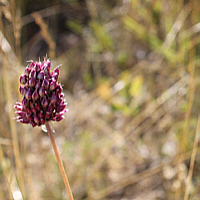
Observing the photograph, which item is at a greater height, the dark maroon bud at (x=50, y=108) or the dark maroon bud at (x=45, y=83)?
the dark maroon bud at (x=45, y=83)

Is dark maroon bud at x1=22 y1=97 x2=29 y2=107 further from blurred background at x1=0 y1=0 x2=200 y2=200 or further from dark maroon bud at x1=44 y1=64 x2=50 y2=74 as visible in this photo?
blurred background at x1=0 y1=0 x2=200 y2=200

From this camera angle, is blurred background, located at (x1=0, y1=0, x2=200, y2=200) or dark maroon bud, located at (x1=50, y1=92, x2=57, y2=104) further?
blurred background, located at (x1=0, y1=0, x2=200, y2=200)

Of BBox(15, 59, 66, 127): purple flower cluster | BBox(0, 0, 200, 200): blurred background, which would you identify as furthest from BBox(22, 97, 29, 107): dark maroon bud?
BBox(0, 0, 200, 200): blurred background

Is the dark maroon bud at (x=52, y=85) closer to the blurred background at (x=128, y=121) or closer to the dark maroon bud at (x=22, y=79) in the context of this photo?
the dark maroon bud at (x=22, y=79)

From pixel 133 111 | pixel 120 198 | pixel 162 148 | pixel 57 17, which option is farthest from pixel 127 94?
pixel 57 17

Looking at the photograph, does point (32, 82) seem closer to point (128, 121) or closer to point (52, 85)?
point (52, 85)

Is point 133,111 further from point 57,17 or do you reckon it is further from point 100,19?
point 57,17

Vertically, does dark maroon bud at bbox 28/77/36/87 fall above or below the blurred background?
below

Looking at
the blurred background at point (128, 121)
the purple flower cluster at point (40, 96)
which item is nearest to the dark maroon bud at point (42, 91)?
the purple flower cluster at point (40, 96)
